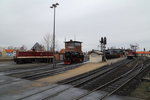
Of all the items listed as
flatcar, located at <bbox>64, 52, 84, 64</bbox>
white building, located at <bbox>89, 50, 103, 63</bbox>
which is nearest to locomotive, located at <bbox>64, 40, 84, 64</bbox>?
flatcar, located at <bbox>64, 52, 84, 64</bbox>

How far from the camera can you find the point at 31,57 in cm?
2997

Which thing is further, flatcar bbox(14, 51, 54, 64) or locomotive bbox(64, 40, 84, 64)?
flatcar bbox(14, 51, 54, 64)

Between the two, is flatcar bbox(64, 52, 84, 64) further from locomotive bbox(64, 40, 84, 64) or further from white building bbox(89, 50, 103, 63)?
white building bbox(89, 50, 103, 63)

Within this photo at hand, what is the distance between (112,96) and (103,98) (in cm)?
69

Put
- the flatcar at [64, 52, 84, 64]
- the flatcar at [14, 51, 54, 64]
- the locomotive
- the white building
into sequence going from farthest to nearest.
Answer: the flatcar at [14, 51, 54, 64] → the locomotive → the flatcar at [64, 52, 84, 64] → the white building

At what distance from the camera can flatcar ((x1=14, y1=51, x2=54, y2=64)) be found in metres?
28.2

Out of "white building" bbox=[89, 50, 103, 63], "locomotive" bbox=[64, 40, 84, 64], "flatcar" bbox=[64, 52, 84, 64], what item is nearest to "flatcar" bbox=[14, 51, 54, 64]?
"locomotive" bbox=[64, 40, 84, 64]

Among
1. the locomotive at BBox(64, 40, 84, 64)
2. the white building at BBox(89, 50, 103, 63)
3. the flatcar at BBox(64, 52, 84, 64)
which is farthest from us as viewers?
the locomotive at BBox(64, 40, 84, 64)

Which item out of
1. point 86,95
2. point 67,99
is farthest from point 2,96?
point 86,95

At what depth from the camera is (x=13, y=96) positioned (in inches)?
287

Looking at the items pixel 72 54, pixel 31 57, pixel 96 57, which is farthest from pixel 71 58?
pixel 31 57

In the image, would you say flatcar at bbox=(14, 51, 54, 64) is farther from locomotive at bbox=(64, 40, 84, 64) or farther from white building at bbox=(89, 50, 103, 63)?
white building at bbox=(89, 50, 103, 63)

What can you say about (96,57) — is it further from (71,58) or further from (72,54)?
(71,58)

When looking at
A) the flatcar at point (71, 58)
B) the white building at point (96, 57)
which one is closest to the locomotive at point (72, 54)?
the flatcar at point (71, 58)
